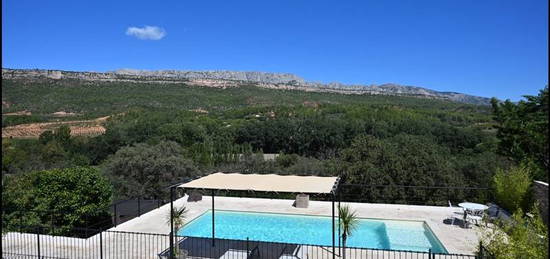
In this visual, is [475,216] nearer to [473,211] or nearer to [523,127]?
[473,211]

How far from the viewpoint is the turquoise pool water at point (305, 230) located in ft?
37.9

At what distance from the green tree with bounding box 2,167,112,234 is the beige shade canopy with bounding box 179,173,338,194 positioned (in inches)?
167

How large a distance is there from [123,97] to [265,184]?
45.2m

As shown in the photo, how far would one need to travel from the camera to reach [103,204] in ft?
43.1

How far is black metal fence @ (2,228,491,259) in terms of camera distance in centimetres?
948

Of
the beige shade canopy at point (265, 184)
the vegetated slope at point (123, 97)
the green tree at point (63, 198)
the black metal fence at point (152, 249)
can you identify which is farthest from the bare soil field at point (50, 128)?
the beige shade canopy at point (265, 184)

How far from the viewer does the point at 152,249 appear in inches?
393

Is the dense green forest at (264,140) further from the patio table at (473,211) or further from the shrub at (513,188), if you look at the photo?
the patio table at (473,211)

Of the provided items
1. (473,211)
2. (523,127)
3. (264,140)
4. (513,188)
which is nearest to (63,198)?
(473,211)

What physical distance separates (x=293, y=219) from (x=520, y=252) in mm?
8636

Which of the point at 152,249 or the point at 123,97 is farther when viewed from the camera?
the point at 123,97

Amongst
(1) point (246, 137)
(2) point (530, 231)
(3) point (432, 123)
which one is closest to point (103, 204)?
(2) point (530, 231)

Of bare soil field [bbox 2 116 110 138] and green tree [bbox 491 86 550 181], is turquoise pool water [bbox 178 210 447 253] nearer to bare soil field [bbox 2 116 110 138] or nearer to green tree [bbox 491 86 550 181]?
green tree [bbox 491 86 550 181]

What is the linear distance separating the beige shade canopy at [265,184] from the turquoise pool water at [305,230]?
7.66 feet
